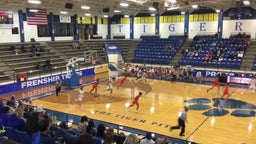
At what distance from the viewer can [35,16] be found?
22.9m

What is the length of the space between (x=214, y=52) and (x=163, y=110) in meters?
15.6

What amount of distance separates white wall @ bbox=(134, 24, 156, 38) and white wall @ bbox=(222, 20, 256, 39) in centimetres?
1065

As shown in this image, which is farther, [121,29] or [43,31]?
[121,29]

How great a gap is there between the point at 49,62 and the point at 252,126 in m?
18.9

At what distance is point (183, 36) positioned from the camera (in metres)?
34.2

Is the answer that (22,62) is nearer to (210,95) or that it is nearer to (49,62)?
(49,62)

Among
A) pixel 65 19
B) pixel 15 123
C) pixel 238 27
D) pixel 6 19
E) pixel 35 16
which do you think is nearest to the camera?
pixel 15 123

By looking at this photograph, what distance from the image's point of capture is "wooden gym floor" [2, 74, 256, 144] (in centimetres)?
1111

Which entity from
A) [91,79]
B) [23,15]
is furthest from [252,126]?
[23,15]

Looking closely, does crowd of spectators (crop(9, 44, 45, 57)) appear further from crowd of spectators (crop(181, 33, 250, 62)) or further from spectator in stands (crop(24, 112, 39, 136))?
spectator in stands (crop(24, 112, 39, 136))

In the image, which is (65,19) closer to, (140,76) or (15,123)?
(140,76)

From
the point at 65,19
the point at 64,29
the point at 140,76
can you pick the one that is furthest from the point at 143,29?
the point at 140,76

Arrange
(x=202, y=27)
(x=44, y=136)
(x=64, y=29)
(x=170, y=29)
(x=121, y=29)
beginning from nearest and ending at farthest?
(x=44, y=136), (x=202, y=27), (x=64, y=29), (x=170, y=29), (x=121, y=29)

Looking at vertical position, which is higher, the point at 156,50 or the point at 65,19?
the point at 65,19
